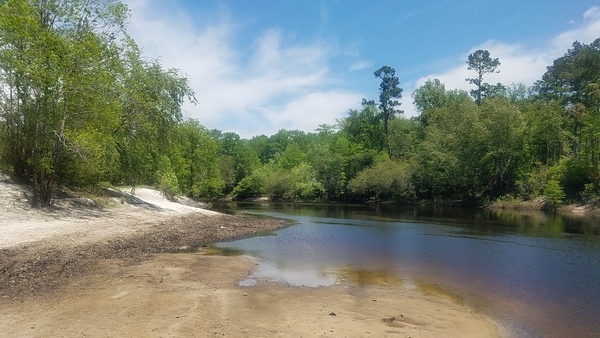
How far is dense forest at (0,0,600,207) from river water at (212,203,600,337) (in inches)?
514

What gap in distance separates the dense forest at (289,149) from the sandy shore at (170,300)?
875 centimetres

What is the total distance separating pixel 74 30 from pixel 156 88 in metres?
9.38

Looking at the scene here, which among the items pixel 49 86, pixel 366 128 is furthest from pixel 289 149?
pixel 49 86

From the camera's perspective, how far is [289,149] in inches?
4363

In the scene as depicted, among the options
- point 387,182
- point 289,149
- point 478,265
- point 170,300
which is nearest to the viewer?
point 170,300

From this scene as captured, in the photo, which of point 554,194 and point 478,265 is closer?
point 478,265

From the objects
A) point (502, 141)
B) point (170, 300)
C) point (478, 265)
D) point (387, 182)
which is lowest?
point (170, 300)

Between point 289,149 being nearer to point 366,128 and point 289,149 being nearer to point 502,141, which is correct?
point 366,128

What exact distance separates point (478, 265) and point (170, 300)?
14113 mm

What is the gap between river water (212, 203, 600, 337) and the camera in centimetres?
1179

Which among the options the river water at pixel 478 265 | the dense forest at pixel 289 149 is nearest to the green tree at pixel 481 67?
the dense forest at pixel 289 149

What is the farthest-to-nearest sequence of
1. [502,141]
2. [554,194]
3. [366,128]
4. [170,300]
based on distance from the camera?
[366,128]
[502,141]
[554,194]
[170,300]

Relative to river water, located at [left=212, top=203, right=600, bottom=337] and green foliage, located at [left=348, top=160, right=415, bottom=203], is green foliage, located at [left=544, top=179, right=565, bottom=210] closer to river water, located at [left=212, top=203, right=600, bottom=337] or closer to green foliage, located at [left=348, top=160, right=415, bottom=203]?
river water, located at [left=212, top=203, right=600, bottom=337]

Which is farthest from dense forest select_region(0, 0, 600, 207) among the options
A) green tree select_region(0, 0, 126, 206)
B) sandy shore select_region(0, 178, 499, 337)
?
sandy shore select_region(0, 178, 499, 337)
